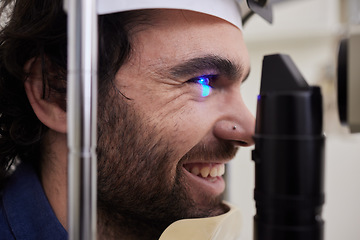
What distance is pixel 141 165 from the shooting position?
67 centimetres

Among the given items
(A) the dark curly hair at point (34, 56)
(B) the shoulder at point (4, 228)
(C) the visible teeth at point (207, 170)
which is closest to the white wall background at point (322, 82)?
(C) the visible teeth at point (207, 170)

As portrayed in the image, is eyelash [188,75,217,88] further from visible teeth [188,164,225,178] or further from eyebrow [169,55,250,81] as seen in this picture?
visible teeth [188,164,225,178]

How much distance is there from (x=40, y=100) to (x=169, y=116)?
254 mm

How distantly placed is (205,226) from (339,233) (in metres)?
1.00

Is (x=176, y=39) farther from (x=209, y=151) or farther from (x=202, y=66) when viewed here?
(x=209, y=151)

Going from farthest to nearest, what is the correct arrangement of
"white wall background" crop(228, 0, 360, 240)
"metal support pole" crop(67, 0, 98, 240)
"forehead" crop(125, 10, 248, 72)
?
"white wall background" crop(228, 0, 360, 240), "forehead" crop(125, 10, 248, 72), "metal support pole" crop(67, 0, 98, 240)

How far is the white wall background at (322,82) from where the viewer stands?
1.45 m

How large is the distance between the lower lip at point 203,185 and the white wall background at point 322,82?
2.16 ft

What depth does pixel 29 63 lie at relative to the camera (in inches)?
28.0

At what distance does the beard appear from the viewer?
664mm

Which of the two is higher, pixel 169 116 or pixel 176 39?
pixel 176 39

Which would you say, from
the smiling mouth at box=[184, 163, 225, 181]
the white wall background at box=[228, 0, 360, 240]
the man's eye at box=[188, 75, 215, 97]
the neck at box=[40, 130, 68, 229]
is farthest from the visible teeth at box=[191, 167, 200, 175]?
Result: the white wall background at box=[228, 0, 360, 240]

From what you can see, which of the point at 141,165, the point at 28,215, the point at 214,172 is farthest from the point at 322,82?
the point at 28,215

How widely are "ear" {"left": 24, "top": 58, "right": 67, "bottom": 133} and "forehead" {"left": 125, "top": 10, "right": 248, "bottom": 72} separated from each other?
0.18m
